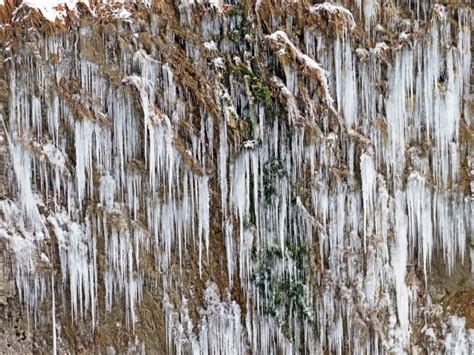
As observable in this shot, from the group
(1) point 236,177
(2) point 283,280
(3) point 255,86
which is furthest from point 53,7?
(2) point 283,280

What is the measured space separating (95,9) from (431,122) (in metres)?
4.44

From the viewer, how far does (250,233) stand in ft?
24.6

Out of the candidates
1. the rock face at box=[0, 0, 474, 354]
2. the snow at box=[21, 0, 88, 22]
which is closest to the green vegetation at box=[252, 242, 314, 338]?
the rock face at box=[0, 0, 474, 354]

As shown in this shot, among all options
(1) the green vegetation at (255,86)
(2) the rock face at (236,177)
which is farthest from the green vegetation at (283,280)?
(1) the green vegetation at (255,86)

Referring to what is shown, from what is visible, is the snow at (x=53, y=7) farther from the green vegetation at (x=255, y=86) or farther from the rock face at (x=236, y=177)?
the green vegetation at (x=255, y=86)

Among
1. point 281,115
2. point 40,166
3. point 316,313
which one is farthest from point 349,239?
point 40,166

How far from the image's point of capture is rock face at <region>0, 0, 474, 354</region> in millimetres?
7211

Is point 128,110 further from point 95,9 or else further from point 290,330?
point 290,330

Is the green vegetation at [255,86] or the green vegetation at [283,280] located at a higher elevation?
the green vegetation at [255,86]

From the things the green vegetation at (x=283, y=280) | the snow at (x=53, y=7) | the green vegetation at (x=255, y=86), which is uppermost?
the snow at (x=53, y=7)

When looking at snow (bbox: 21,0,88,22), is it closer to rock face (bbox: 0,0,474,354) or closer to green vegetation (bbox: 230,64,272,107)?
rock face (bbox: 0,0,474,354)

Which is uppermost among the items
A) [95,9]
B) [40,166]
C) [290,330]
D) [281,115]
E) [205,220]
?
[95,9]

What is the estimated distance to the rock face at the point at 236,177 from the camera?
23.7 feet

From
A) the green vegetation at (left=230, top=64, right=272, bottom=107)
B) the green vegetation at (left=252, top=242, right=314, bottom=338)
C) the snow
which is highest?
the snow
